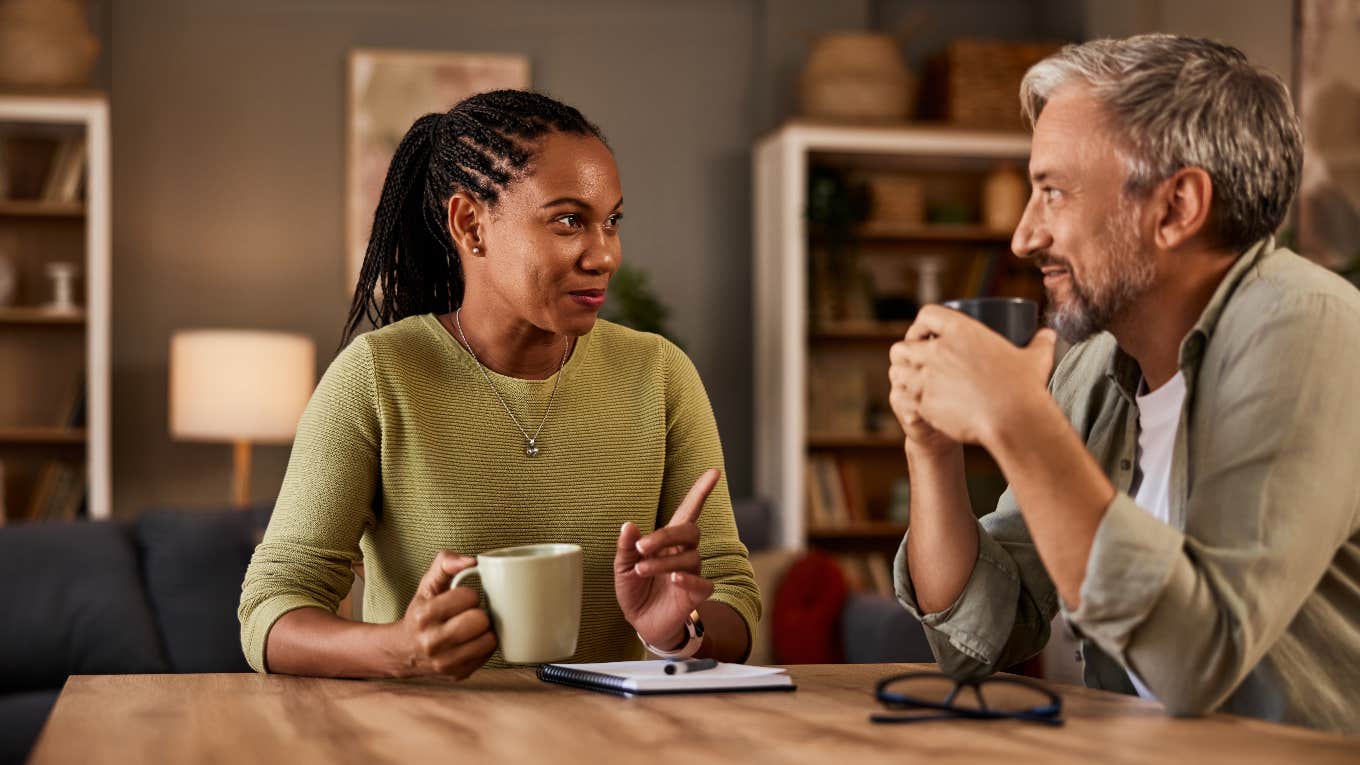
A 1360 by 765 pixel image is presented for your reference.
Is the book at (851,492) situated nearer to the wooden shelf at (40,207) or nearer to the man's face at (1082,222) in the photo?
the wooden shelf at (40,207)

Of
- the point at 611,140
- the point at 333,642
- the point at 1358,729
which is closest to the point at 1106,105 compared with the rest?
the point at 1358,729

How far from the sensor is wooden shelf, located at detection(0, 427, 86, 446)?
4.66 metres

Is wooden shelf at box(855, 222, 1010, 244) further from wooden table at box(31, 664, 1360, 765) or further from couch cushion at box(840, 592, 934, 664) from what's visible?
wooden table at box(31, 664, 1360, 765)

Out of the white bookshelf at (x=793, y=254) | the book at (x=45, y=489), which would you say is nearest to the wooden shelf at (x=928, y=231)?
the white bookshelf at (x=793, y=254)

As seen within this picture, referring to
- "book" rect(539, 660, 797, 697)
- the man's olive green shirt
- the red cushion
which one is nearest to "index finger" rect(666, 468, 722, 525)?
"book" rect(539, 660, 797, 697)

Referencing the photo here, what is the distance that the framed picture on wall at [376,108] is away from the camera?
17.1 ft

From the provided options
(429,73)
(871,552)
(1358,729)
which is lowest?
(871,552)

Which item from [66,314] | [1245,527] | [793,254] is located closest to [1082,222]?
[1245,527]

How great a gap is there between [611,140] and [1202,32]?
2.15 m

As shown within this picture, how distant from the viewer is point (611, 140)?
548cm

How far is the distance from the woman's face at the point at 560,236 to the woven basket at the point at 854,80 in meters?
3.60

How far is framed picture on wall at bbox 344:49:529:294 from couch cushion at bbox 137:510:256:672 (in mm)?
1621

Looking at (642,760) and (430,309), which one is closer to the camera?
(642,760)

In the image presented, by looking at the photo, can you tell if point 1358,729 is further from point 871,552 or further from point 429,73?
point 429,73
